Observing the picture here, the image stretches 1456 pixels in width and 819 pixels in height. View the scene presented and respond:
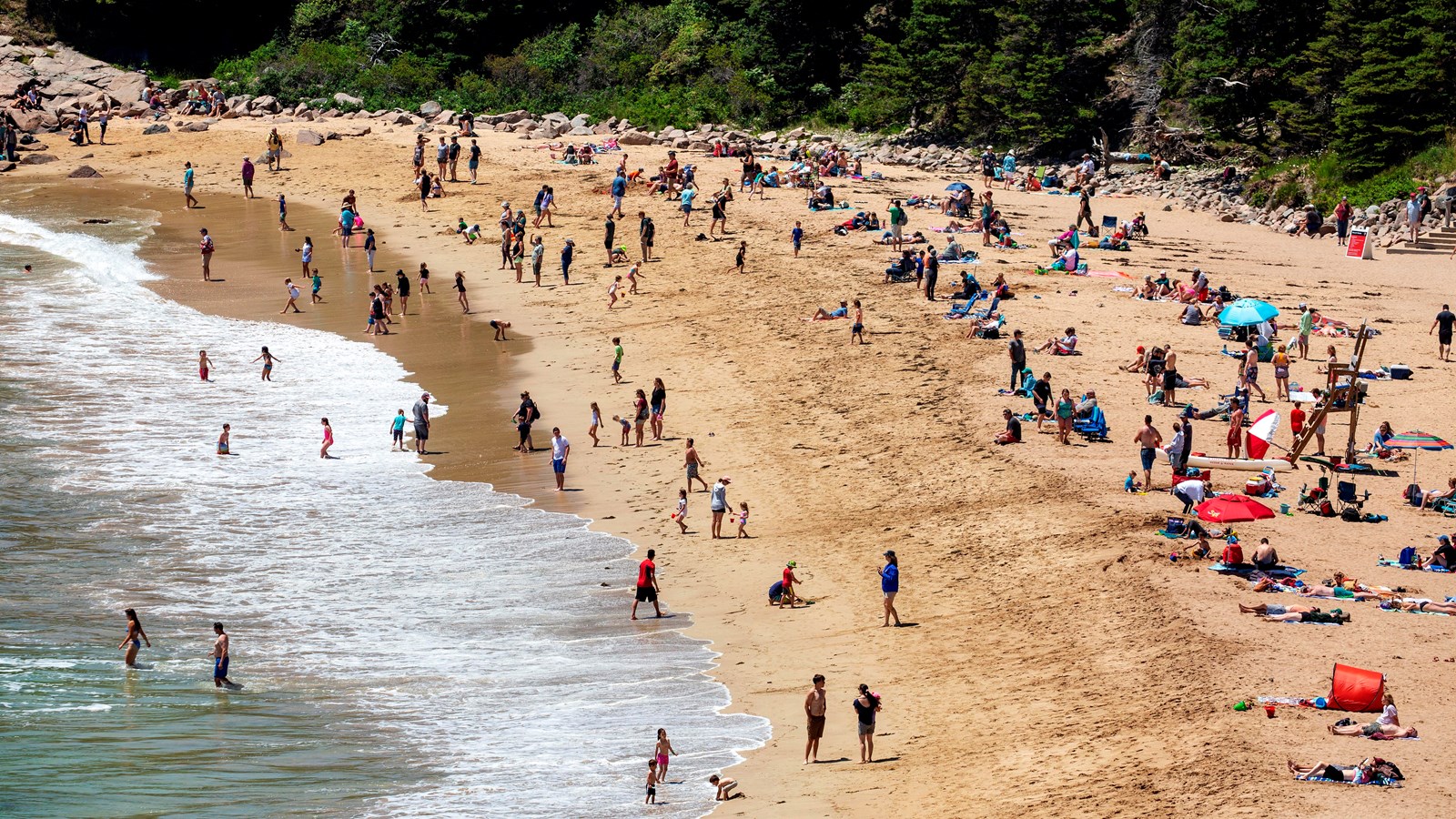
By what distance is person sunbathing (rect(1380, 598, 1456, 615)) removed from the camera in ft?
57.7

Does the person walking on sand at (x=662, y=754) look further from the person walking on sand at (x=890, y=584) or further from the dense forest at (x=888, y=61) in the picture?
the dense forest at (x=888, y=61)

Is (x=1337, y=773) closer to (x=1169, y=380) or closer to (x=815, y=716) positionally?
(x=815, y=716)

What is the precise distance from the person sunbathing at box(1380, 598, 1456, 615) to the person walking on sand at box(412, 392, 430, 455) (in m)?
15.4

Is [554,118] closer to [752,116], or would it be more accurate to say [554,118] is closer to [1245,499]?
[752,116]

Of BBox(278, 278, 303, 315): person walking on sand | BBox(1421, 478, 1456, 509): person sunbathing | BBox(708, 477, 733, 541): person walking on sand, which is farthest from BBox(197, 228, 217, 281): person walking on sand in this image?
BBox(1421, 478, 1456, 509): person sunbathing

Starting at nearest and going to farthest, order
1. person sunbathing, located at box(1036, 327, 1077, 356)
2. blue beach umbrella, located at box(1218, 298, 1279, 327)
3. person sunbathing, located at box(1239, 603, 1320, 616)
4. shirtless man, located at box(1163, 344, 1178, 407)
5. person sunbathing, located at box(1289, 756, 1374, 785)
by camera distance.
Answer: person sunbathing, located at box(1289, 756, 1374, 785) < person sunbathing, located at box(1239, 603, 1320, 616) < shirtless man, located at box(1163, 344, 1178, 407) < blue beach umbrella, located at box(1218, 298, 1279, 327) < person sunbathing, located at box(1036, 327, 1077, 356)

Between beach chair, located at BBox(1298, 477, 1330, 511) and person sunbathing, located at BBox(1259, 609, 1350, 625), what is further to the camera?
beach chair, located at BBox(1298, 477, 1330, 511)

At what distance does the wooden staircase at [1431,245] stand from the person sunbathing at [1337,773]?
96.0 feet

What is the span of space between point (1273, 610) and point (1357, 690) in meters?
2.56

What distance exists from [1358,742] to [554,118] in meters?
47.6

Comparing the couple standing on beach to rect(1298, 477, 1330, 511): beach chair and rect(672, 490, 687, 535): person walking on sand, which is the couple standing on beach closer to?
rect(672, 490, 687, 535): person walking on sand

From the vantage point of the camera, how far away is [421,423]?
1036 inches

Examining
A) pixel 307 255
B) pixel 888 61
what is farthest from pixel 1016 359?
pixel 888 61

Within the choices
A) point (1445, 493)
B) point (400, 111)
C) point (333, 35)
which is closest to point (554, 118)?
point (400, 111)
